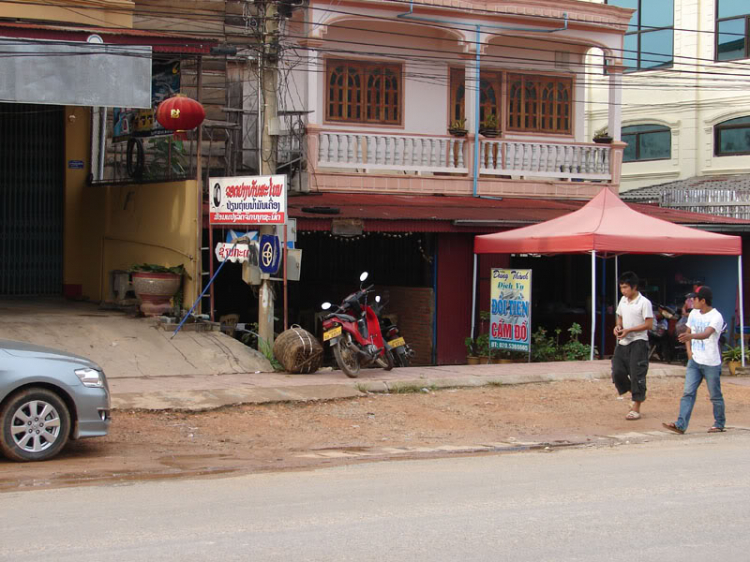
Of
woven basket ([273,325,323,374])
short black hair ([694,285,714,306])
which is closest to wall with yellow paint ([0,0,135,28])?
woven basket ([273,325,323,374])

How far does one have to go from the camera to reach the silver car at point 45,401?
8570mm

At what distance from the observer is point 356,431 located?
431 inches

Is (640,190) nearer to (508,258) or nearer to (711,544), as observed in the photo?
(508,258)

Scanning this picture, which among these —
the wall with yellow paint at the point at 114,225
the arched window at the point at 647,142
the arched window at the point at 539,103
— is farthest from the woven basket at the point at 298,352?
the arched window at the point at 647,142

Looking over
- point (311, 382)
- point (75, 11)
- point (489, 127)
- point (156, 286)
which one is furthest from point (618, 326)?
point (75, 11)

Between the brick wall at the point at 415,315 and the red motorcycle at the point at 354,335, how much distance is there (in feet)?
12.2

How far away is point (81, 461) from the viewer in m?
8.88

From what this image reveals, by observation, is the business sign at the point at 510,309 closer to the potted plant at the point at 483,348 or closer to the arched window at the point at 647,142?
the potted plant at the point at 483,348

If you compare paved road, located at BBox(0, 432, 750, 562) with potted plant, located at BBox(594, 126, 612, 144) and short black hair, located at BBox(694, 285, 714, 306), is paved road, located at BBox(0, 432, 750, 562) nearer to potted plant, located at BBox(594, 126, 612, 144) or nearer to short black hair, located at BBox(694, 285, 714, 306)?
short black hair, located at BBox(694, 285, 714, 306)

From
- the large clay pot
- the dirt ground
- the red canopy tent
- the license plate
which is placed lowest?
the dirt ground

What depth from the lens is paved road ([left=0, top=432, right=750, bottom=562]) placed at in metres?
5.87

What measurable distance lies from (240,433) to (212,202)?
5598mm

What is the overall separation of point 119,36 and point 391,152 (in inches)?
245

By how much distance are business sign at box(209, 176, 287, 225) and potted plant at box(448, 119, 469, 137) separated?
625 cm
